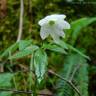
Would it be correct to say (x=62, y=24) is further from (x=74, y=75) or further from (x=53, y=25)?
(x=74, y=75)

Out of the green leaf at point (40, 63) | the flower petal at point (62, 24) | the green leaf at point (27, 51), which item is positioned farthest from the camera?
the flower petal at point (62, 24)

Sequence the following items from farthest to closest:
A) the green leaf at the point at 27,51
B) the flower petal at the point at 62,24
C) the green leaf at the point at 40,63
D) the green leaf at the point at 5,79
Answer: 1. the green leaf at the point at 5,79
2. the flower petal at the point at 62,24
3. the green leaf at the point at 27,51
4. the green leaf at the point at 40,63

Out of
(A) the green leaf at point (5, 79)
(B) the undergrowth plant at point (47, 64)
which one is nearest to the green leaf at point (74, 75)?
(B) the undergrowth plant at point (47, 64)

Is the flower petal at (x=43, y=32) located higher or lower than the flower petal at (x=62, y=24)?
lower

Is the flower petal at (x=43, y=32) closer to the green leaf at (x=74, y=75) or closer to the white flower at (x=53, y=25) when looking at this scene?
the white flower at (x=53, y=25)

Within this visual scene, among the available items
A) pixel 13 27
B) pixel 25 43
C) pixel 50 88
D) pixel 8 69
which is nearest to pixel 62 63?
pixel 50 88

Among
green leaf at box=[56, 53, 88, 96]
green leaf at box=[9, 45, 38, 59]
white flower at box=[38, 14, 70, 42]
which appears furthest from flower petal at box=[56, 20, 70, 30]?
green leaf at box=[56, 53, 88, 96]

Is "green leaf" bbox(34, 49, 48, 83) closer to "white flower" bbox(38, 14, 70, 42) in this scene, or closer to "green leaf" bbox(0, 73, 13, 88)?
"white flower" bbox(38, 14, 70, 42)

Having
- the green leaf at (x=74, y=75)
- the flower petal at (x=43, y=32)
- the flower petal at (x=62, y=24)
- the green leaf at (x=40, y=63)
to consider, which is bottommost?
the green leaf at (x=74, y=75)
